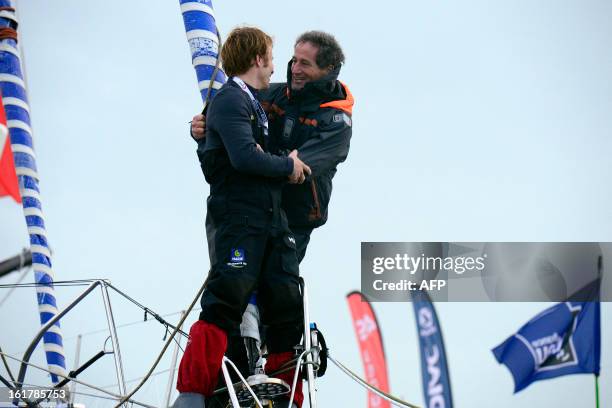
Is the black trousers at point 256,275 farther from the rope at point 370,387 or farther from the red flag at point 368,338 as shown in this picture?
the red flag at point 368,338

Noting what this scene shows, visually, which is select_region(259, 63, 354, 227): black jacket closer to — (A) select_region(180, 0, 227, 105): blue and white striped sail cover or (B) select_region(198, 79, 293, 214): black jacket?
(B) select_region(198, 79, 293, 214): black jacket

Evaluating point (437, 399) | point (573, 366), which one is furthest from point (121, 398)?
point (437, 399)

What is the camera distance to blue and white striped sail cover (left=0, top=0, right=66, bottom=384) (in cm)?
1155

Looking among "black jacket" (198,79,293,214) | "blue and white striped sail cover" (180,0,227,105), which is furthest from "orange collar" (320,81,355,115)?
"blue and white striped sail cover" (180,0,227,105)

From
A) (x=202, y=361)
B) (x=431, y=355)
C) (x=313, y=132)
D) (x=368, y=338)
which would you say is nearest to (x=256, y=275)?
(x=202, y=361)

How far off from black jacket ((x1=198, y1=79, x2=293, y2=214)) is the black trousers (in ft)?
0.19

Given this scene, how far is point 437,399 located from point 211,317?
12599mm

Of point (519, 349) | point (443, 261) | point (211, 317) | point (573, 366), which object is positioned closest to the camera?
point (211, 317)

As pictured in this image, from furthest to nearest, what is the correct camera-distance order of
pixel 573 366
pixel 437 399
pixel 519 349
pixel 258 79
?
pixel 437 399
pixel 519 349
pixel 573 366
pixel 258 79

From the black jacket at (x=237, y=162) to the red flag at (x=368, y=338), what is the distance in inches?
547

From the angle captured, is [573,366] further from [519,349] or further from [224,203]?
[224,203]

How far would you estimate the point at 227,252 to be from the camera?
4.08m

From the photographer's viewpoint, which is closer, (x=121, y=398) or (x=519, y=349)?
(x=121, y=398)

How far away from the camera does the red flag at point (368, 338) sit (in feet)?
59.7
